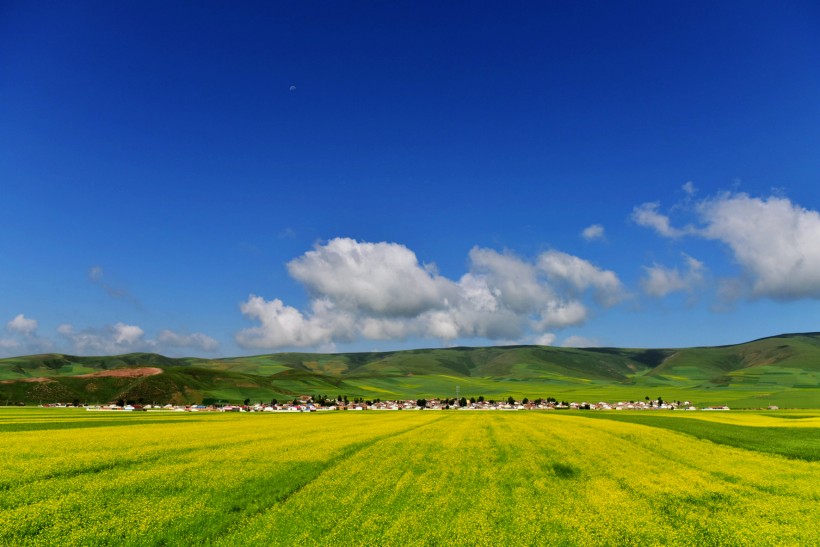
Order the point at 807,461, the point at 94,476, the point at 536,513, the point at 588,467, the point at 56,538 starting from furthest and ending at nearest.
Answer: the point at 807,461 < the point at 588,467 < the point at 94,476 < the point at 536,513 < the point at 56,538

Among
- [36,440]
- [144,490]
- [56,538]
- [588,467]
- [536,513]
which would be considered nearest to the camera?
[56,538]

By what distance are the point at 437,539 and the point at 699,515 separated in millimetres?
13640

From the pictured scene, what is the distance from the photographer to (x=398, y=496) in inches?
1054

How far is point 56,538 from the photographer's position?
19781mm

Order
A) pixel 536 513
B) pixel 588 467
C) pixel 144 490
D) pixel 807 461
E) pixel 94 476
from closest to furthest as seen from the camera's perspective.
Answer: pixel 536 513 < pixel 144 490 < pixel 94 476 < pixel 588 467 < pixel 807 461

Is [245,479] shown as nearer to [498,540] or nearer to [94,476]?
[94,476]

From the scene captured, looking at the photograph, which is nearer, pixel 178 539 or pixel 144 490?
pixel 178 539

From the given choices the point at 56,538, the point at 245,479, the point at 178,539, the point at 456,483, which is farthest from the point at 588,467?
the point at 56,538

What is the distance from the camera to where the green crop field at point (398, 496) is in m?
20.7

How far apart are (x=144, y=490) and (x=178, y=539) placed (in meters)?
8.66

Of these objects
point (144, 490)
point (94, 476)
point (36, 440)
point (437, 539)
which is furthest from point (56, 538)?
point (36, 440)

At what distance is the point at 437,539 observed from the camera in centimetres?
2012

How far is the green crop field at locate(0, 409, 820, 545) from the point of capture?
2069 centimetres

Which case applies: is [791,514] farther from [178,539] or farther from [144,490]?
[144,490]
